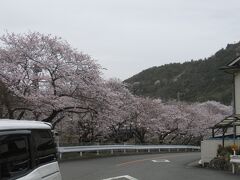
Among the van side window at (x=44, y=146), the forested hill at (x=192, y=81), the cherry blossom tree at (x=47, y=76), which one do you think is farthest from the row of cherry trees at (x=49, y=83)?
the forested hill at (x=192, y=81)

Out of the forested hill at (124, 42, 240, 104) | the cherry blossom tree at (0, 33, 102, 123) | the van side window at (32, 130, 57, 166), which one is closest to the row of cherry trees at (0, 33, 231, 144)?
the cherry blossom tree at (0, 33, 102, 123)

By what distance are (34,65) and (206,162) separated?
1308 cm

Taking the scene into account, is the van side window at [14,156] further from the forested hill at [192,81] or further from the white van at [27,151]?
the forested hill at [192,81]

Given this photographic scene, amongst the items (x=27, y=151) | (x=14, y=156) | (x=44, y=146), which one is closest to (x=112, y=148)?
(x=44, y=146)

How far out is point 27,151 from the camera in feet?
20.3

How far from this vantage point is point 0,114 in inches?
1180

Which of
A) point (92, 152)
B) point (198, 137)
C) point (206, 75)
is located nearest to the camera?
point (92, 152)

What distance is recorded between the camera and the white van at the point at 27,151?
18.0ft

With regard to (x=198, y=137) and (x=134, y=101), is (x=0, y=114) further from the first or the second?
(x=198, y=137)

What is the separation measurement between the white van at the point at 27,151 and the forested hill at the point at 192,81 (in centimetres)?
9039

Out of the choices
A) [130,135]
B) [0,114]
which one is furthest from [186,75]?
[0,114]

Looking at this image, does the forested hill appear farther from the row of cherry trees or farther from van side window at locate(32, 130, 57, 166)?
van side window at locate(32, 130, 57, 166)

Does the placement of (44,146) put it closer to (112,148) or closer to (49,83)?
(49,83)

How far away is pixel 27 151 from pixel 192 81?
359 feet
